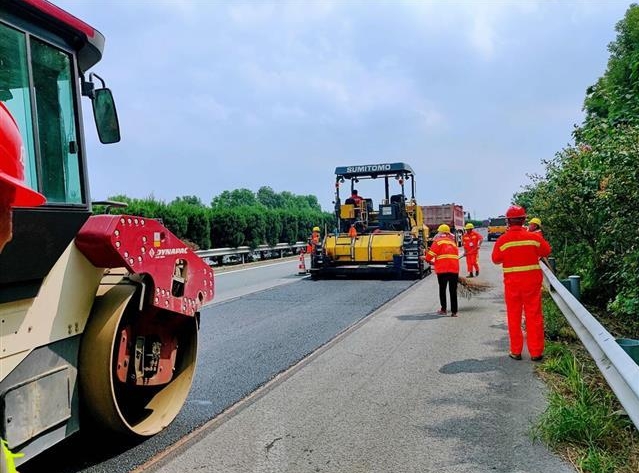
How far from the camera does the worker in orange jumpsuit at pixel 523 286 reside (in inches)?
251

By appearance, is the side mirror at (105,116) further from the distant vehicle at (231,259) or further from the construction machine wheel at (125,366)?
the distant vehicle at (231,259)

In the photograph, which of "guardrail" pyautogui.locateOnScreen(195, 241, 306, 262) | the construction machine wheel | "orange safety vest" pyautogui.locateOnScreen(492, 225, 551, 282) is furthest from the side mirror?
"guardrail" pyautogui.locateOnScreen(195, 241, 306, 262)

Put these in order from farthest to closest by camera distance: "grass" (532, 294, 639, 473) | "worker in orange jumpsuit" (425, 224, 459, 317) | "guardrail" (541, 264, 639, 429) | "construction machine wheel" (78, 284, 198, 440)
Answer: "worker in orange jumpsuit" (425, 224, 459, 317) < "grass" (532, 294, 639, 473) < "construction machine wheel" (78, 284, 198, 440) < "guardrail" (541, 264, 639, 429)

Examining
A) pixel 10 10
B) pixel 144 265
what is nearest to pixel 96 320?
pixel 144 265

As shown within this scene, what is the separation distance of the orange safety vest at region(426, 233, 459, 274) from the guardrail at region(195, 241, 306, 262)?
9557 mm

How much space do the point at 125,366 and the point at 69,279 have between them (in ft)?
2.63

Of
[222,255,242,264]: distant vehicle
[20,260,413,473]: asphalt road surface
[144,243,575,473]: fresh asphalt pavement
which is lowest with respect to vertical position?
[144,243,575,473]: fresh asphalt pavement

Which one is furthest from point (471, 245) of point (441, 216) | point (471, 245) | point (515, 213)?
point (441, 216)

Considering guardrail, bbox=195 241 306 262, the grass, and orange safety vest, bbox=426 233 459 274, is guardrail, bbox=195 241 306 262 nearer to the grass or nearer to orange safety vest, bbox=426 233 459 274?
orange safety vest, bbox=426 233 459 274

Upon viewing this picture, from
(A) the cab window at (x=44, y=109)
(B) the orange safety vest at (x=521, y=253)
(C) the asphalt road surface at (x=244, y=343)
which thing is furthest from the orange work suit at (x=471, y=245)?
(A) the cab window at (x=44, y=109)

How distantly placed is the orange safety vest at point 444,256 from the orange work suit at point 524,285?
9.77ft

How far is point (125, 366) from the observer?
3871mm

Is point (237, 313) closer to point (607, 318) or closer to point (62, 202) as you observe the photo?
point (607, 318)

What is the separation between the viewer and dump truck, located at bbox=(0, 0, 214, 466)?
9.53 ft
